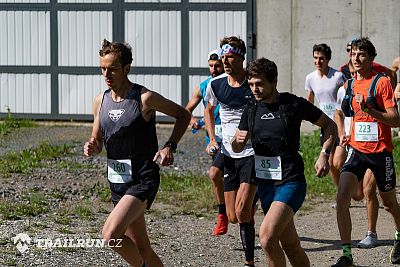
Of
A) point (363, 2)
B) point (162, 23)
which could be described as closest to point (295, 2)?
point (363, 2)

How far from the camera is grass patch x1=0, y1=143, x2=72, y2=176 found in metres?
14.1

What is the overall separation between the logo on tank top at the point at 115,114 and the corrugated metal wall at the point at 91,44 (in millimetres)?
9991

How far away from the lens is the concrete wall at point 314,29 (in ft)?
56.2

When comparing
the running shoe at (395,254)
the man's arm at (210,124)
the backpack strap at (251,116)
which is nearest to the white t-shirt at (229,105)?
the man's arm at (210,124)

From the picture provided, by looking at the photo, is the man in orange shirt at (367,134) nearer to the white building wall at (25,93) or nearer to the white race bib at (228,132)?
the white race bib at (228,132)

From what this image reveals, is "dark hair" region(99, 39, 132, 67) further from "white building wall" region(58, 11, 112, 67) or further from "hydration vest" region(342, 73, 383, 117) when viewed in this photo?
"white building wall" region(58, 11, 112, 67)

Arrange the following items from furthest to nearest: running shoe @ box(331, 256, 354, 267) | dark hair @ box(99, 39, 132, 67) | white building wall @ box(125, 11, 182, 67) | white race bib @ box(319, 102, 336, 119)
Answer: white building wall @ box(125, 11, 182, 67), white race bib @ box(319, 102, 336, 119), running shoe @ box(331, 256, 354, 267), dark hair @ box(99, 39, 132, 67)

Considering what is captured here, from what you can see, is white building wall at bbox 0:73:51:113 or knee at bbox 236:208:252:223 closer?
knee at bbox 236:208:252:223

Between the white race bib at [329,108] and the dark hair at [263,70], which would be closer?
the dark hair at [263,70]

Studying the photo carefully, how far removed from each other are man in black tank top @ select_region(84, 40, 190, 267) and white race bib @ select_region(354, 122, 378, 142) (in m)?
2.01

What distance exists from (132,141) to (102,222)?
3346mm

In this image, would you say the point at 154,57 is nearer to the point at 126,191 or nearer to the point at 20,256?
the point at 20,256

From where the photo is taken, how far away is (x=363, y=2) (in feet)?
56.4

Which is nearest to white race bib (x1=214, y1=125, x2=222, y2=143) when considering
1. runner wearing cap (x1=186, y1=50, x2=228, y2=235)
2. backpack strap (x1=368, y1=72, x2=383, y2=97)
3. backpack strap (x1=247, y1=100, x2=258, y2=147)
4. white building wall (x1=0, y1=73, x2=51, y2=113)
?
runner wearing cap (x1=186, y1=50, x2=228, y2=235)
